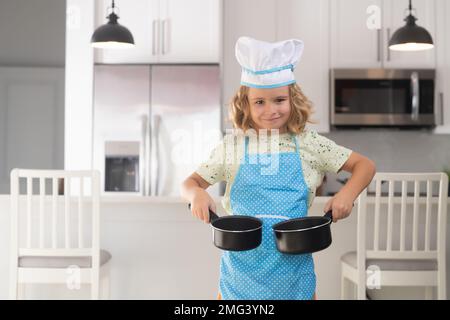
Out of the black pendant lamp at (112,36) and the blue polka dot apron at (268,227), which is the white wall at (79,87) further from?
the blue polka dot apron at (268,227)

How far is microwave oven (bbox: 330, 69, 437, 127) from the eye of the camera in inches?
113

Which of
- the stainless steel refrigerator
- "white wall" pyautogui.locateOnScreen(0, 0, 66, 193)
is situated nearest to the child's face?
the stainless steel refrigerator

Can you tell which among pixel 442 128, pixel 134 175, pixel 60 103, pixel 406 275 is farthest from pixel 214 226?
pixel 60 103

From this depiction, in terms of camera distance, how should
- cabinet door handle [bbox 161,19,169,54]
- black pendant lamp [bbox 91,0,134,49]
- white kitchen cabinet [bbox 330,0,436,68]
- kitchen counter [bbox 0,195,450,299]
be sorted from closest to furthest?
kitchen counter [bbox 0,195,450,299], black pendant lamp [bbox 91,0,134,49], cabinet door handle [bbox 161,19,169,54], white kitchen cabinet [bbox 330,0,436,68]

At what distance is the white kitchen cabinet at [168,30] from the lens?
9.18ft

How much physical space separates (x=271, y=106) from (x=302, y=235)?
0.24m

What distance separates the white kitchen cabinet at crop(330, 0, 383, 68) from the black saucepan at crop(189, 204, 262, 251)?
2.16m

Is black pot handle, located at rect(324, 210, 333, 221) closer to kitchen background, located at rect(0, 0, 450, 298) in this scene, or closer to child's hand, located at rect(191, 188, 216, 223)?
child's hand, located at rect(191, 188, 216, 223)

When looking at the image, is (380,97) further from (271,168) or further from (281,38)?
(271,168)

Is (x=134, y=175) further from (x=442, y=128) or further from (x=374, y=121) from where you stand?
(x=442, y=128)

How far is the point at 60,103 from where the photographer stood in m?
3.59

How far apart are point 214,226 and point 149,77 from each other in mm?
1895

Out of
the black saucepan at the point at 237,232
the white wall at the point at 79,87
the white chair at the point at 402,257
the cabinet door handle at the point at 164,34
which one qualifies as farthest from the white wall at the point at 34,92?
the black saucepan at the point at 237,232

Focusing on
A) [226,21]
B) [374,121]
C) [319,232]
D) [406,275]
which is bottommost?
[406,275]
